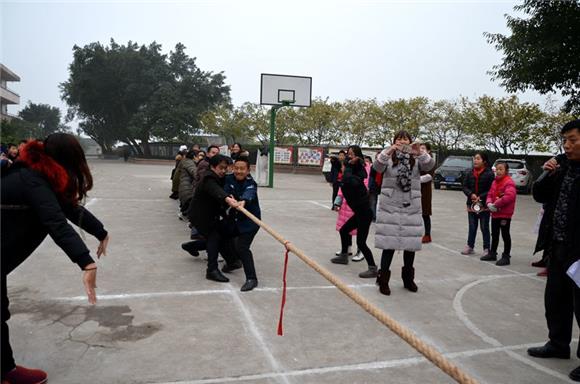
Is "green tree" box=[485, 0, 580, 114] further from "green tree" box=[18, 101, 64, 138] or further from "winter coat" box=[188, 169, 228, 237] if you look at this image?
"green tree" box=[18, 101, 64, 138]

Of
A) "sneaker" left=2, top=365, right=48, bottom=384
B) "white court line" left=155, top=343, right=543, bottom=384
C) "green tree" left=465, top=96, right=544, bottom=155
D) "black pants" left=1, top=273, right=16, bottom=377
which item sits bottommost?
"white court line" left=155, top=343, right=543, bottom=384

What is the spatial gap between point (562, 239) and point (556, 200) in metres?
0.36

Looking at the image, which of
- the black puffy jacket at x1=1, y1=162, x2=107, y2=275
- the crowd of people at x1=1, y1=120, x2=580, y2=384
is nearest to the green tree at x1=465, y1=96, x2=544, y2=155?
the crowd of people at x1=1, y1=120, x2=580, y2=384

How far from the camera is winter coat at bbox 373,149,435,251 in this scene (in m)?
5.08

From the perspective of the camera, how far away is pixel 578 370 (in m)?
3.37

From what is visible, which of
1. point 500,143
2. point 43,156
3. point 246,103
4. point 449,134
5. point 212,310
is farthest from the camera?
point 246,103

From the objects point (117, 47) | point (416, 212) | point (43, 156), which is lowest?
point (416, 212)

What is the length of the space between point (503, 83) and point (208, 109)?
31697mm

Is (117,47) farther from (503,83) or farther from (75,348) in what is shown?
(75,348)

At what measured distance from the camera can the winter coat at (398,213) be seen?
5.08m

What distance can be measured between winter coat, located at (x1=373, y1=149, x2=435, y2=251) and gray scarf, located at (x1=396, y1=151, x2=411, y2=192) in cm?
4

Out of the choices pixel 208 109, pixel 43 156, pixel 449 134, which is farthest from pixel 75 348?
pixel 208 109

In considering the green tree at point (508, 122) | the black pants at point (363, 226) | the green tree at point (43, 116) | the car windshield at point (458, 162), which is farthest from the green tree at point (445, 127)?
the green tree at point (43, 116)

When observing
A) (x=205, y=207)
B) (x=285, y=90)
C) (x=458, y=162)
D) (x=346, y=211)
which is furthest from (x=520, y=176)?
(x=205, y=207)
